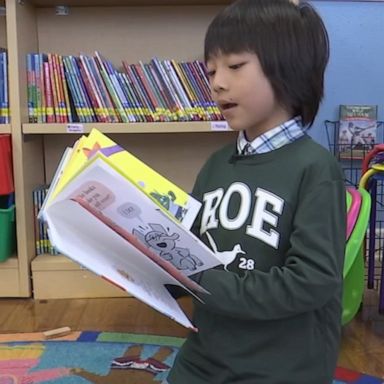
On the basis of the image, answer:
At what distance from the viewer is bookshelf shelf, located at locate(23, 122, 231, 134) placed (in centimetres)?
174

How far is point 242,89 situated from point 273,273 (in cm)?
21

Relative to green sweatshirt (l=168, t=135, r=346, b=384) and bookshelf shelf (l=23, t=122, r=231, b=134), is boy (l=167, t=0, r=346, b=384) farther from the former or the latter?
bookshelf shelf (l=23, t=122, r=231, b=134)

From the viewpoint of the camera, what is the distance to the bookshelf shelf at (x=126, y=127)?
68.6 inches

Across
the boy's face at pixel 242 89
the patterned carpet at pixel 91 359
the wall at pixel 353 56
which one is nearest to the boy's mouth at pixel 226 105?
the boy's face at pixel 242 89

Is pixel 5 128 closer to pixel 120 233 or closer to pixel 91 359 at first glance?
pixel 91 359

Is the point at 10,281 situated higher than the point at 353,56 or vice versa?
the point at 353,56

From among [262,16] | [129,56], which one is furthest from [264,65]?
[129,56]

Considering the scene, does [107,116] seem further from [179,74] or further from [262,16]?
[262,16]

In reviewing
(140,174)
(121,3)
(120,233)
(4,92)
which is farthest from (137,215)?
(121,3)

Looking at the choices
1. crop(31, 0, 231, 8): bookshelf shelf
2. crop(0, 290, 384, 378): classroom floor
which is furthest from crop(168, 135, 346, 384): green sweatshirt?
crop(31, 0, 231, 8): bookshelf shelf

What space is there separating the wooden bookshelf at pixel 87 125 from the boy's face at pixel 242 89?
107 cm

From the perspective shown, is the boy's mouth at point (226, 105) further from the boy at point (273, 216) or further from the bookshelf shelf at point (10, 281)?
the bookshelf shelf at point (10, 281)

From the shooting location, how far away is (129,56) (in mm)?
2020

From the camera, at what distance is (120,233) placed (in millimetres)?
558
